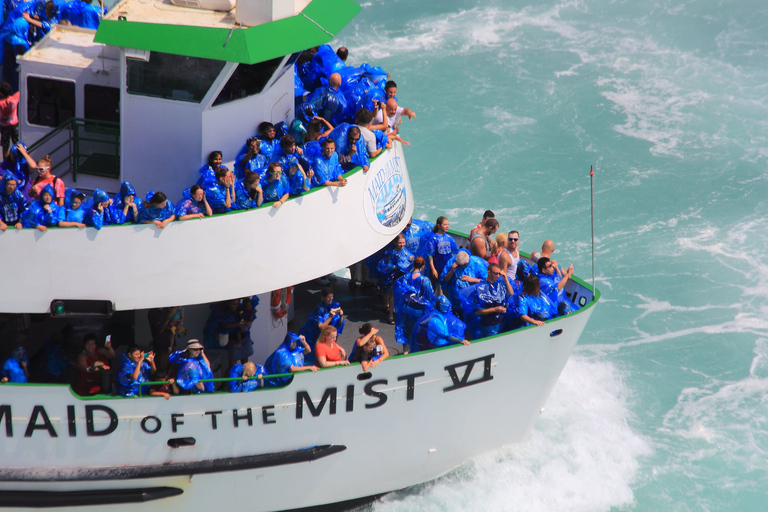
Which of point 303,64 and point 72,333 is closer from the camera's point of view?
point 72,333

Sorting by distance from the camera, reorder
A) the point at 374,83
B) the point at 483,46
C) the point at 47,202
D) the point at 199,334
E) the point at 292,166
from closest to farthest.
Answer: the point at 47,202, the point at 292,166, the point at 199,334, the point at 374,83, the point at 483,46

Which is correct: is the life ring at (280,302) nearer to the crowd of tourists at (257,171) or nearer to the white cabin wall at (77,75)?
the crowd of tourists at (257,171)

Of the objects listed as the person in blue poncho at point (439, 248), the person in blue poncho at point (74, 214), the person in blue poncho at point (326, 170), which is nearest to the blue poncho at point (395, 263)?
the person in blue poncho at point (439, 248)

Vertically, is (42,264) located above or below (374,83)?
below

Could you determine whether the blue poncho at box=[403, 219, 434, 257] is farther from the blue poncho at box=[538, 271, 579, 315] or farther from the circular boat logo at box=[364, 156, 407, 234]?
the blue poncho at box=[538, 271, 579, 315]

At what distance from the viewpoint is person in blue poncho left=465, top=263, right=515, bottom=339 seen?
9.50m

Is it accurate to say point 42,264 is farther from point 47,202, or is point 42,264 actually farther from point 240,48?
point 240,48

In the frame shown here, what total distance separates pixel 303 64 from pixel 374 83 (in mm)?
896

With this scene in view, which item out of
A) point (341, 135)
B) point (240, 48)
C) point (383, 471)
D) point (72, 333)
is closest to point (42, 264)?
point (72, 333)

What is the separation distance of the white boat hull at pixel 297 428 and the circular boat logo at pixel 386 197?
154cm

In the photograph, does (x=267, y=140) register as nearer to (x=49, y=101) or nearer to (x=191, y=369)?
(x=49, y=101)

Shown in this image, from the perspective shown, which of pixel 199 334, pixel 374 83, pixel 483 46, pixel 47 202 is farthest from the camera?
pixel 483 46

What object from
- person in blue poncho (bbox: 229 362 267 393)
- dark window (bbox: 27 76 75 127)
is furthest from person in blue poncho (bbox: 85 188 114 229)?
person in blue poncho (bbox: 229 362 267 393)

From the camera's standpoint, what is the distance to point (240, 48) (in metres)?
8.32
